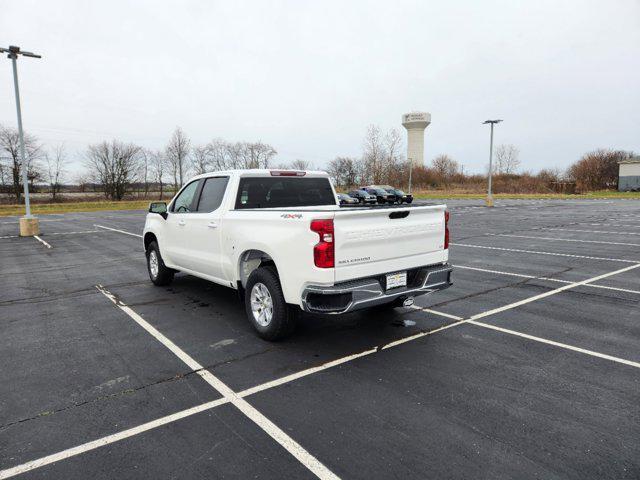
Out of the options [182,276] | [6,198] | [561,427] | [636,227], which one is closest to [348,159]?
[6,198]

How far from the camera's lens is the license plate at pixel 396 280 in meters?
4.78

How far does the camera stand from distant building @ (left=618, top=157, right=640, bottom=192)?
230 feet

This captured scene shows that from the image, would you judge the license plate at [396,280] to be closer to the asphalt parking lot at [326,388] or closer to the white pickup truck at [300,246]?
the white pickup truck at [300,246]

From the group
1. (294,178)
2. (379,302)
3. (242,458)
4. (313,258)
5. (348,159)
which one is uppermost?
(348,159)

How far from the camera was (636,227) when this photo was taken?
1800 cm

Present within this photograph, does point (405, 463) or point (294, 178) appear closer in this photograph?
point (405, 463)

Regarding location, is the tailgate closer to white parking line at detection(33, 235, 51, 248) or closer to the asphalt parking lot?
the asphalt parking lot

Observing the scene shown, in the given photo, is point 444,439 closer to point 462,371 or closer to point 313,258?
point 462,371

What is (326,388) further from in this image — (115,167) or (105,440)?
(115,167)

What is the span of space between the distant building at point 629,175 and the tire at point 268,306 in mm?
82648

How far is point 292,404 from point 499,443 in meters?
1.61

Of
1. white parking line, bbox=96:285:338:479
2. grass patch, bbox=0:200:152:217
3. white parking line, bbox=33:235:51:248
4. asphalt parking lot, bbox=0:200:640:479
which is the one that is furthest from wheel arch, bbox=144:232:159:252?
grass patch, bbox=0:200:152:217

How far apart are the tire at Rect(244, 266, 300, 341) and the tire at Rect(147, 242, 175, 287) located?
124 inches

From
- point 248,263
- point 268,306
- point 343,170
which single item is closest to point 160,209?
point 248,263
